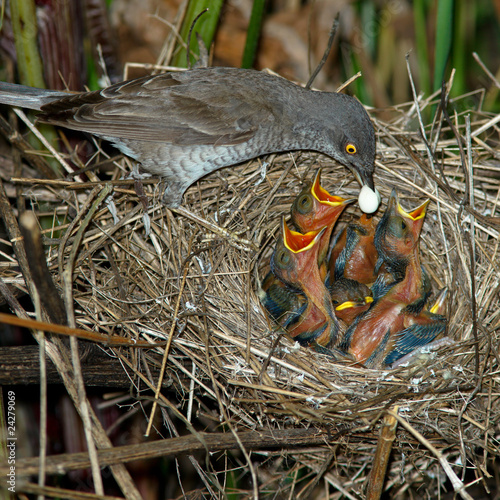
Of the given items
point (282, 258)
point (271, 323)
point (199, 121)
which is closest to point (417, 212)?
point (282, 258)

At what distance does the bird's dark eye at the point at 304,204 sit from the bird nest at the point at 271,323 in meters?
0.16

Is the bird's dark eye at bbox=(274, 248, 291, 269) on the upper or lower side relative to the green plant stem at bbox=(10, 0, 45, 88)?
lower

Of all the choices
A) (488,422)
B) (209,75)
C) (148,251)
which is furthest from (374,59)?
(488,422)

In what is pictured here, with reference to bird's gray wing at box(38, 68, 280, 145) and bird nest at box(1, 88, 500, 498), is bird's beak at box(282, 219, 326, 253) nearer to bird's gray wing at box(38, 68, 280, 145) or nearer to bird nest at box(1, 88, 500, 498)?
bird nest at box(1, 88, 500, 498)

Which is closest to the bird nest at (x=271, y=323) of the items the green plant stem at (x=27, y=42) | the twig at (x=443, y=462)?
the twig at (x=443, y=462)

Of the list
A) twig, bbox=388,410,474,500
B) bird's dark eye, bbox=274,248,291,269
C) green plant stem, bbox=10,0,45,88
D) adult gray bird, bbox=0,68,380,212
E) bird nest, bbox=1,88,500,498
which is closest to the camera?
twig, bbox=388,410,474,500

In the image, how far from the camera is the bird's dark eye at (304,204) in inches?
105

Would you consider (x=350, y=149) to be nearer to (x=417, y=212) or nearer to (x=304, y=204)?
(x=304, y=204)

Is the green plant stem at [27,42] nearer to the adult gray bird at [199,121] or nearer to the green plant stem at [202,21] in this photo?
the adult gray bird at [199,121]

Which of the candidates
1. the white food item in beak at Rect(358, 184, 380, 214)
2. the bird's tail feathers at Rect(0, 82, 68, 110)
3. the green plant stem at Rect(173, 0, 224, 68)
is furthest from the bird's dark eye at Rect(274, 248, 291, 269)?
the bird's tail feathers at Rect(0, 82, 68, 110)

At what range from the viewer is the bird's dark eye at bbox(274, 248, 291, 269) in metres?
2.64

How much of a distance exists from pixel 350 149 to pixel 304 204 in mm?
368

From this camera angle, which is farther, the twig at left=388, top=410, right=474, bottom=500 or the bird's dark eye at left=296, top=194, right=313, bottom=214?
the bird's dark eye at left=296, top=194, right=313, bottom=214

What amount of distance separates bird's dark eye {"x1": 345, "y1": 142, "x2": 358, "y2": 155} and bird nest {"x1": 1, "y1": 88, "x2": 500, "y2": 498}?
0.88ft
